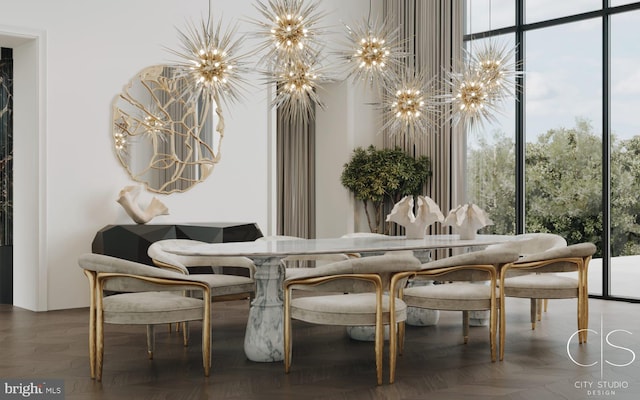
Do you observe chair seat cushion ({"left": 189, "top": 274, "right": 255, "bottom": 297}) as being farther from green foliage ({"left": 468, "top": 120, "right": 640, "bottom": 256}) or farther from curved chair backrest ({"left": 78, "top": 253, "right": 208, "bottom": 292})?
green foliage ({"left": 468, "top": 120, "right": 640, "bottom": 256})

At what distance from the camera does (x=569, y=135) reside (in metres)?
8.38

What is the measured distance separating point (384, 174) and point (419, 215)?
3.23 metres

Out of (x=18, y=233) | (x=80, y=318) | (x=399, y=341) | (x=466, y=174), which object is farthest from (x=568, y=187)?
(x=18, y=233)

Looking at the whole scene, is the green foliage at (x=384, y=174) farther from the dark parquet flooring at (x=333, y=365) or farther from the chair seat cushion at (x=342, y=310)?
the chair seat cushion at (x=342, y=310)

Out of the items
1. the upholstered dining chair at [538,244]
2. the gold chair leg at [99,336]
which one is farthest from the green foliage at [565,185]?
the gold chair leg at [99,336]

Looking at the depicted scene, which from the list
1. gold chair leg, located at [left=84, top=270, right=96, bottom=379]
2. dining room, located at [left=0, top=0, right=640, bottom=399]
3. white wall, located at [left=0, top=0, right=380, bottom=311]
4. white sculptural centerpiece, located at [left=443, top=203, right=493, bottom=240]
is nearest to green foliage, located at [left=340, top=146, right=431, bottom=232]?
dining room, located at [left=0, top=0, right=640, bottom=399]

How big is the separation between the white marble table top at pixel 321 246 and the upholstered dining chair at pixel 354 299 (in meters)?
0.33

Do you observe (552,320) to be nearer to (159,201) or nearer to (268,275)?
(268,275)

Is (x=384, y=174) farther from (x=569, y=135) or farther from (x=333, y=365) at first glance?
(x=333, y=365)

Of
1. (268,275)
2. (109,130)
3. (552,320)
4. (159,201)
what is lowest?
(552,320)

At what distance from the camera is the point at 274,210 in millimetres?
8688

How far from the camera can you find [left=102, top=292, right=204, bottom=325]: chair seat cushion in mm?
4219

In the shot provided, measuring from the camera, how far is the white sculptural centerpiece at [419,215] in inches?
235

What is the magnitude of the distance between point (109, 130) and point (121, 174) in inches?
17.9
